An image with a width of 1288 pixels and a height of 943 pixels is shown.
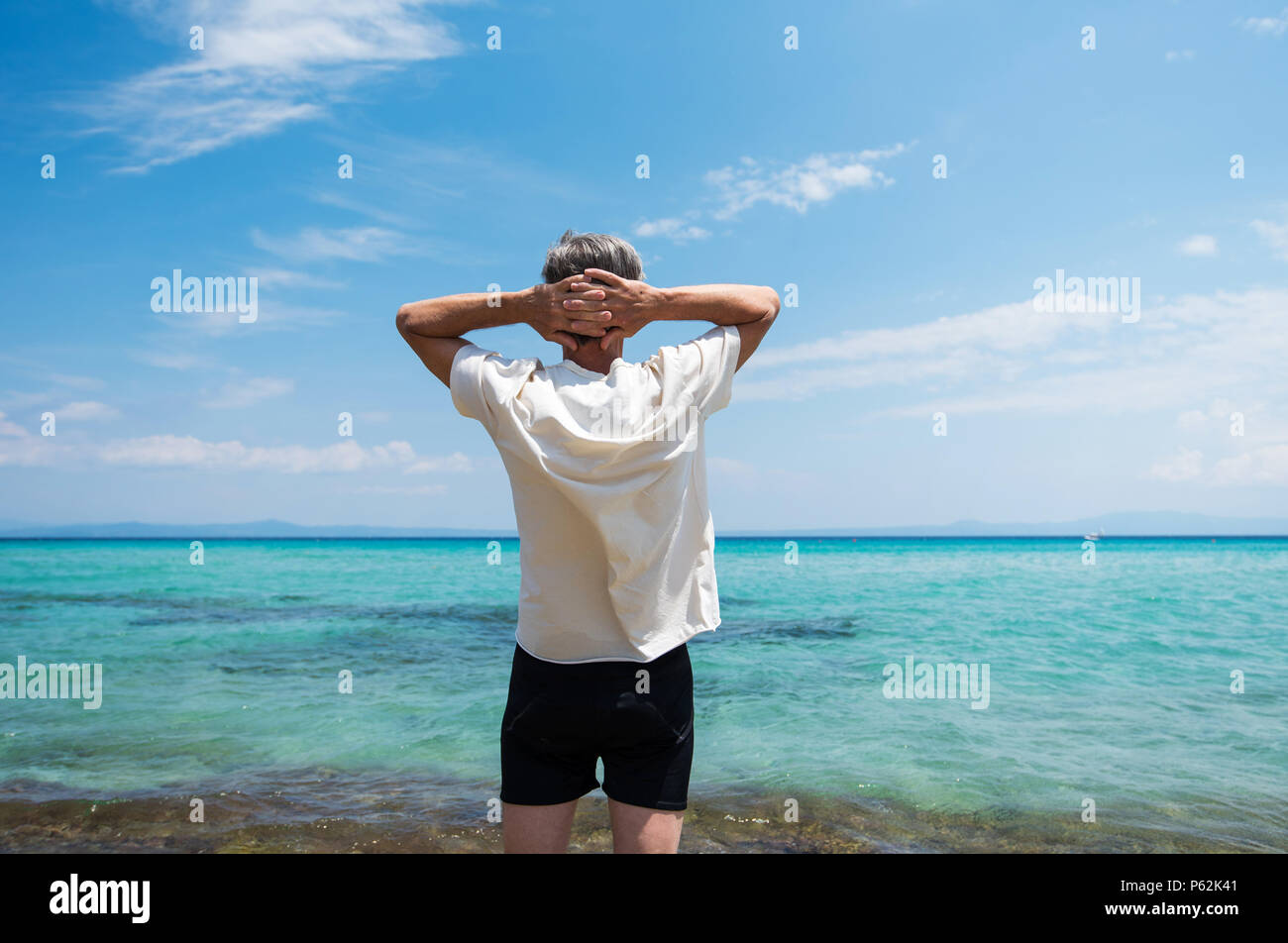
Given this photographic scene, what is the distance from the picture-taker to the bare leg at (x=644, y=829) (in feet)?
6.16

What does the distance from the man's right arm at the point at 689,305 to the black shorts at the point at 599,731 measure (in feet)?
2.81

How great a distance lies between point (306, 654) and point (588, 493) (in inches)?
460

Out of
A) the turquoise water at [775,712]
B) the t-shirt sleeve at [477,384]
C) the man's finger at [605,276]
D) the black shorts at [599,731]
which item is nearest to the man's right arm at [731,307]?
the man's finger at [605,276]

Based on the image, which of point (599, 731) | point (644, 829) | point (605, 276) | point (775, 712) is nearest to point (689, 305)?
point (605, 276)

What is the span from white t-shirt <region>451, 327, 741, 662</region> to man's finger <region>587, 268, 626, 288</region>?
0.65 ft

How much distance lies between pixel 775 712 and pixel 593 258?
7121 mm

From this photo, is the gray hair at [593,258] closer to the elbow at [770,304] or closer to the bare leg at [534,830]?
the elbow at [770,304]

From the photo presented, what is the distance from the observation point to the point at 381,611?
17141 millimetres

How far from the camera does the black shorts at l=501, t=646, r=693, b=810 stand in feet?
6.09

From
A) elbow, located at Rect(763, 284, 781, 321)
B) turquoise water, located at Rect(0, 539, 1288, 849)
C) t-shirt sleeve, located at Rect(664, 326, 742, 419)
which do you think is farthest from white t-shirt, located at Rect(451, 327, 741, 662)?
turquoise water, located at Rect(0, 539, 1288, 849)

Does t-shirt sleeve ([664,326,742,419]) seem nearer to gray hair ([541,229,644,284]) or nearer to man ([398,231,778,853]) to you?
man ([398,231,778,853])
